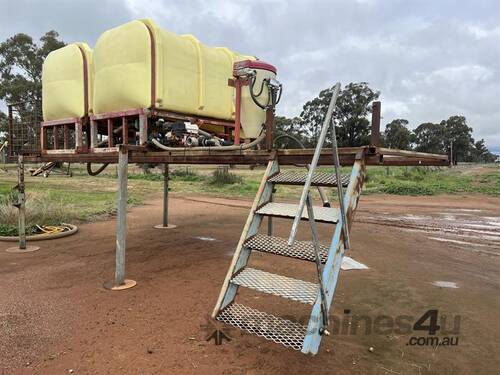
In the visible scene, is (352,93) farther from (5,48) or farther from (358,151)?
(358,151)

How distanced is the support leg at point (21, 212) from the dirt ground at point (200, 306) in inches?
11.8

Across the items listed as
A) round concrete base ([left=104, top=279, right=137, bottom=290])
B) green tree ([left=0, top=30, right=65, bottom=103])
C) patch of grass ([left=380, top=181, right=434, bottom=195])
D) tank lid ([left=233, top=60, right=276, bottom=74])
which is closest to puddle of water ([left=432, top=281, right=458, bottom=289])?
tank lid ([left=233, top=60, right=276, bottom=74])

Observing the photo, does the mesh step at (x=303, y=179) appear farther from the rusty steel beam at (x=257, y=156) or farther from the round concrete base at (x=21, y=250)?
the round concrete base at (x=21, y=250)

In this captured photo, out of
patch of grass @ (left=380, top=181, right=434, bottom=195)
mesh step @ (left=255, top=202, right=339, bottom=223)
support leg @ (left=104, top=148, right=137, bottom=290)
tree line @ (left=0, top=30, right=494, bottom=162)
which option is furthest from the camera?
tree line @ (left=0, top=30, right=494, bottom=162)

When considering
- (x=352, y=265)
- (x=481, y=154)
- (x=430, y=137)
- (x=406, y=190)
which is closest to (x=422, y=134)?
(x=430, y=137)

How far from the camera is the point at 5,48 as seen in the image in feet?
110

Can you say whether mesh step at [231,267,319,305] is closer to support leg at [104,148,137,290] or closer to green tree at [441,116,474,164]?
support leg at [104,148,137,290]

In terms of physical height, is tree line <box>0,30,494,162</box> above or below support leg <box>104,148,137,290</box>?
above

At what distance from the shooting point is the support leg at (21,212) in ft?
22.9

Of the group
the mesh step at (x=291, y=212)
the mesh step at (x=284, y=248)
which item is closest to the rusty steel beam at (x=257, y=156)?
the mesh step at (x=291, y=212)

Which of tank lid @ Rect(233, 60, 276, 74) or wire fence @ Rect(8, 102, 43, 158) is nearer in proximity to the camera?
tank lid @ Rect(233, 60, 276, 74)

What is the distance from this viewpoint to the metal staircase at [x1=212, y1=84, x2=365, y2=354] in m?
2.76

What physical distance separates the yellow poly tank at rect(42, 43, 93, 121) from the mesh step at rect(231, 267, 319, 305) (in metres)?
4.30

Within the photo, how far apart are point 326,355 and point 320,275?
1.14m
